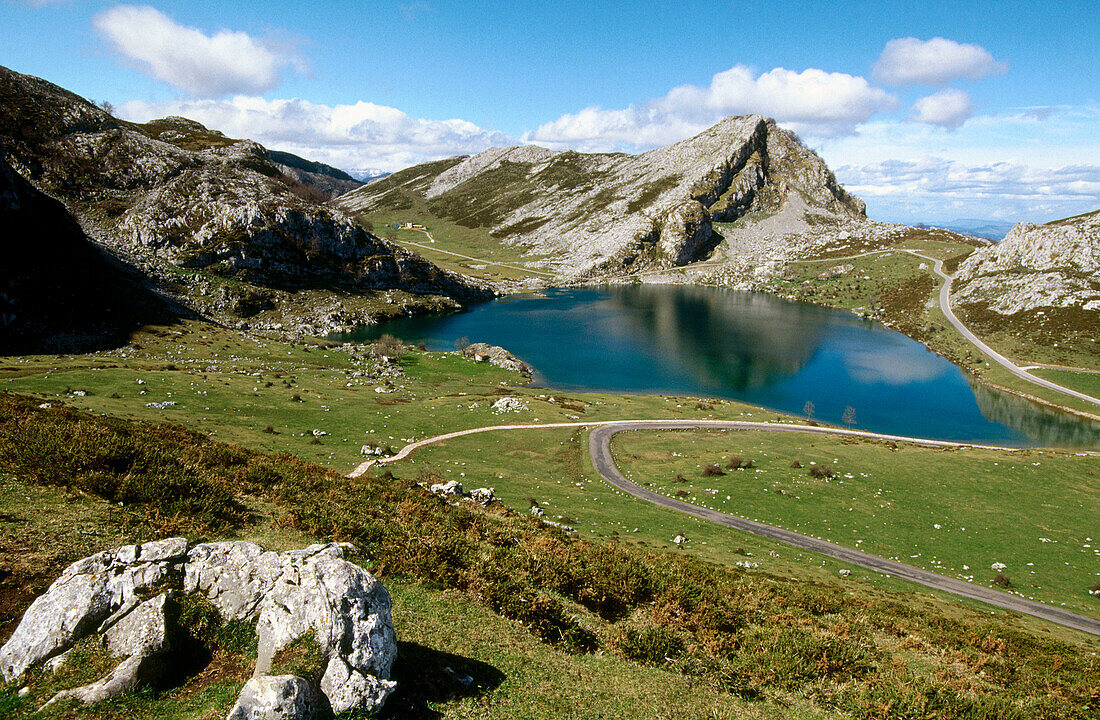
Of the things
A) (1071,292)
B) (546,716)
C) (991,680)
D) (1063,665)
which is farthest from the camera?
(1071,292)

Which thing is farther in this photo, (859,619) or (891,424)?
(891,424)

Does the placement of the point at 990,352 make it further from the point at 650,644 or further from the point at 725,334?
the point at 650,644

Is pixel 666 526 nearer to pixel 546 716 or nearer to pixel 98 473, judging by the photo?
pixel 546 716

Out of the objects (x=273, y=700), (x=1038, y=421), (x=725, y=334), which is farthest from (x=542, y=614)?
(x=725, y=334)

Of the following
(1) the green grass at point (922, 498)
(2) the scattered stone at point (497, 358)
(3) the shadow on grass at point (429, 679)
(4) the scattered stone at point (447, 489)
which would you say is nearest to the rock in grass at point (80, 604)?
(3) the shadow on grass at point (429, 679)


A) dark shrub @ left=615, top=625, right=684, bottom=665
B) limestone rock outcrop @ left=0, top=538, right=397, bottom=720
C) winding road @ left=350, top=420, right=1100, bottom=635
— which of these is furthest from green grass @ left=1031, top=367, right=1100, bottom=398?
limestone rock outcrop @ left=0, top=538, right=397, bottom=720

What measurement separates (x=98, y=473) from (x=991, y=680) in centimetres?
3265

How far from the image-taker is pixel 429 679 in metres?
12.5

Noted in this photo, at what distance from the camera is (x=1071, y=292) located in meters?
132

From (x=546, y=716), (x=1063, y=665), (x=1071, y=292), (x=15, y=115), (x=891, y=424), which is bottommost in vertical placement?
(x=891, y=424)

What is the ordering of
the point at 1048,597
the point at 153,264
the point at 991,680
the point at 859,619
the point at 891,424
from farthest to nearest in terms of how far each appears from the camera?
the point at 153,264 → the point at 891,424 → the point at 1048,597 → the point at 859,619 → the point at 991,680

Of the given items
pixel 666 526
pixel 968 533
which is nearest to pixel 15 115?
pixel 666 526

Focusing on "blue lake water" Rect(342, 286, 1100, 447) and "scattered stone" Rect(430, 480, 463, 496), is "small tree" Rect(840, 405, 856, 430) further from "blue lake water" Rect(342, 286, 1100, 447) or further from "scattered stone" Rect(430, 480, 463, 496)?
"scattered stone" Rect(430, 480, 463, 496)

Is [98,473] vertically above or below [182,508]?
above
